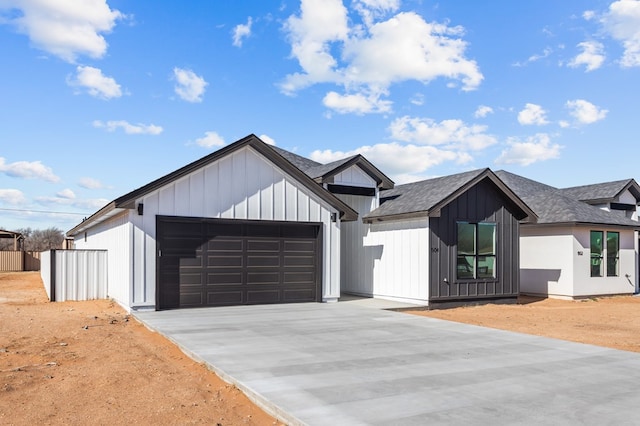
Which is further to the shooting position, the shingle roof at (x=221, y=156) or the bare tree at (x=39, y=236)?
the bare tree at (x=39, y=236)

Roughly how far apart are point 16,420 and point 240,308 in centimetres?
824

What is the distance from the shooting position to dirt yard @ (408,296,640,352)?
10.5 metres

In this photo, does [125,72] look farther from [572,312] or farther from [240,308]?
[572,312]

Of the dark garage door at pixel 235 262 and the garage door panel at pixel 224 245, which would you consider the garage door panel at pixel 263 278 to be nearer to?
the dark garage door at pixel 235 262

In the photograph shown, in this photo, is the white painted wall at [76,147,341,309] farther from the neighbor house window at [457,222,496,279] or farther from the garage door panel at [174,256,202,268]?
the neighbor house window at [457,222,496,279]

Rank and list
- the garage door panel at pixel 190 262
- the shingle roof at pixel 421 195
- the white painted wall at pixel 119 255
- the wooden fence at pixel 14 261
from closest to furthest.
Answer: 1. the white painted wall at pixel 119 255
2. the garage door panel at pixel 190 262
3. the shingle roof at pixel 421 195
4. the wooden fence at pixel 14 261

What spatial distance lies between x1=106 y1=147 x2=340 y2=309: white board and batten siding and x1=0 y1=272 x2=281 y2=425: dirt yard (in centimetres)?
227

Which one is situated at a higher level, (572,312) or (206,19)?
(206,19)

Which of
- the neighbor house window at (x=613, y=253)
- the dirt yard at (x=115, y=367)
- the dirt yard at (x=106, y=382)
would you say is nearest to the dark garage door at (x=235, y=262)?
the dirt yard at (x=115, y=367)

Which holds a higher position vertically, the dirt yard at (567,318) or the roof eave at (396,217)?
the roof eave at (396,217)

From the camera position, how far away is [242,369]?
6520 millimetres

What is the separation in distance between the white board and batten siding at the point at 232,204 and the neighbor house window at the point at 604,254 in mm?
11062

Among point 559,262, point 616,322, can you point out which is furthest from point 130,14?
point 559,262

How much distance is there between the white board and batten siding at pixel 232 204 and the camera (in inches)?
481
